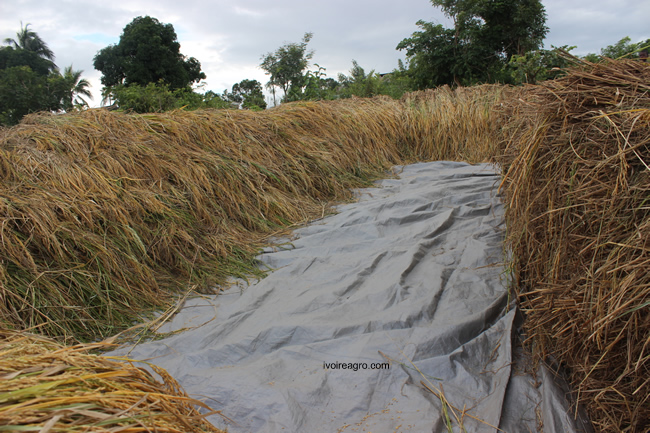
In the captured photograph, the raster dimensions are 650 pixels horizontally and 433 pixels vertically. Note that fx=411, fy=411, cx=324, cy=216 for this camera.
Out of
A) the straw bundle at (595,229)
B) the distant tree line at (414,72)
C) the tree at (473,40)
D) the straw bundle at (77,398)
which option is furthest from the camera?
the tree at (473,40)

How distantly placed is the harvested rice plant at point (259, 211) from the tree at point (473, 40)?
726cm

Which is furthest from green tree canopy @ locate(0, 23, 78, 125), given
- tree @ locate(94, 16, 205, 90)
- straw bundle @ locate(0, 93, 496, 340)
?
straw bundle @ locate(0, 93, 496, 340)

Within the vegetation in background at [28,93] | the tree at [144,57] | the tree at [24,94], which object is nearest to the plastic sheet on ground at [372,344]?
the vegetation in background at [28,93]

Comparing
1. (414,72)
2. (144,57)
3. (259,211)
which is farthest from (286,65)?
(144,57)

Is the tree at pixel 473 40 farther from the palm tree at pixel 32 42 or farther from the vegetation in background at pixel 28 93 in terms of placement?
the palm tree at pixel 32 42

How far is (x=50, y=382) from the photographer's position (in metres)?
0.86

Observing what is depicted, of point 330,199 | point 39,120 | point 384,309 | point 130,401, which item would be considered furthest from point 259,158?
point 130,401

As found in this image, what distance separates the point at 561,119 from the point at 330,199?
2.86 m

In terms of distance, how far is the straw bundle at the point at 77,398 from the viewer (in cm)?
77

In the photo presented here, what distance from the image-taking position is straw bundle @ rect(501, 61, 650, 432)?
51.2 inches

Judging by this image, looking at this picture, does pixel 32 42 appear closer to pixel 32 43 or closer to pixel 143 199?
pixel 32 43

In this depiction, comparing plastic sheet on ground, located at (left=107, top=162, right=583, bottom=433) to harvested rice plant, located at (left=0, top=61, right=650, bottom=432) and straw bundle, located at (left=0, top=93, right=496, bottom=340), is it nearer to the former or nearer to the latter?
harvested rice plant, located at (left=0, top=61, right=650, bottom=432)

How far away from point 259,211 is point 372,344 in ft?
6.58

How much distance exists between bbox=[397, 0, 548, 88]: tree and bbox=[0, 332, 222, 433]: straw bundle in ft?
37.7
